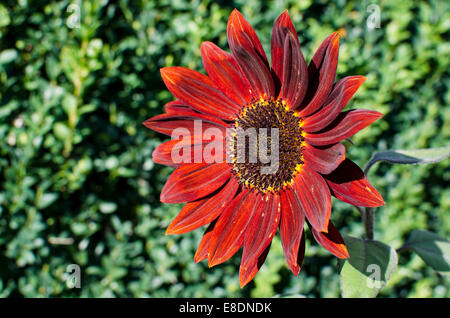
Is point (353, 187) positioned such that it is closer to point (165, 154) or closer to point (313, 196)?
point (313, 196)

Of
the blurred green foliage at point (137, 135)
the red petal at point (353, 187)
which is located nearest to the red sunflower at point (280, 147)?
the red petal at point (353, 187)

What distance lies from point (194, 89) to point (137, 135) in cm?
Result: 67

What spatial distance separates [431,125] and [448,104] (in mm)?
153

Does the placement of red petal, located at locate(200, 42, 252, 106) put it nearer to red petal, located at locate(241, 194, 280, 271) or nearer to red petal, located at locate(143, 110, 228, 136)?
red petal, located at locate(143, 110, 228, 136)

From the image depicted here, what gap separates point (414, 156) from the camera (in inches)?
36.5

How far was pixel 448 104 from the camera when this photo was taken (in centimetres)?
181

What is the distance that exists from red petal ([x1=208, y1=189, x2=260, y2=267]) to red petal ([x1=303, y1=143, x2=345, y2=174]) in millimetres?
181

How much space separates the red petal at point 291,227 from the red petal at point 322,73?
0.71 feet

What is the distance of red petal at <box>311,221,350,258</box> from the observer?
2.43 ft

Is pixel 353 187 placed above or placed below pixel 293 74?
below

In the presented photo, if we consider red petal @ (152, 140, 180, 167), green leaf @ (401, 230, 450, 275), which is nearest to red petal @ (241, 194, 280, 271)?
red petal @ (152, 140, 180, 167)

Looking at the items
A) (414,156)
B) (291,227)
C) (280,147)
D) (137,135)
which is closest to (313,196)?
(291,227)

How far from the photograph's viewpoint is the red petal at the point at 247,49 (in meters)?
0.85
